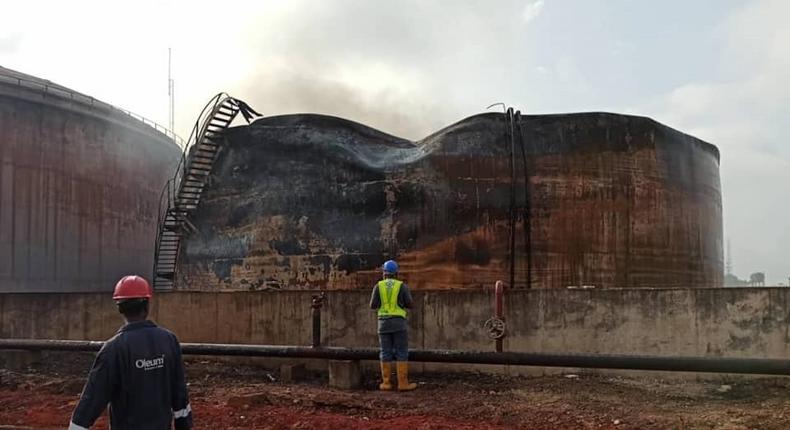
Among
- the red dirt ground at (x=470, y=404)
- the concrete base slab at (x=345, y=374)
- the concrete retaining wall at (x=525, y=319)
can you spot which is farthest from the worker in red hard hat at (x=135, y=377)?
the concrete retaining wall at (x=525, y=319)

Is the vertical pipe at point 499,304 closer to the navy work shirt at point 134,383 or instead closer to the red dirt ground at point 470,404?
the red dirt ground at point 470,404

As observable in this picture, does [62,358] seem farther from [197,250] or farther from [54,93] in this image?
[54,93]

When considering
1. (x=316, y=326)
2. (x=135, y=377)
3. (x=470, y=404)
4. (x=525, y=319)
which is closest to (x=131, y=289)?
(x=135, y=377)

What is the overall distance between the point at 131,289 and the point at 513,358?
5.63 m

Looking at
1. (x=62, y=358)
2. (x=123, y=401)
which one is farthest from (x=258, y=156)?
(x=123, y=401)

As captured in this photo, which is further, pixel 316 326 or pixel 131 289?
pixel 316 326

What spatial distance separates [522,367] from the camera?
32.2 ft

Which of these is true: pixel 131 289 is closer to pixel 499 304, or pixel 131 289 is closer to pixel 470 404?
pixel 470 404

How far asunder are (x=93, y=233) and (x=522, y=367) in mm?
18071

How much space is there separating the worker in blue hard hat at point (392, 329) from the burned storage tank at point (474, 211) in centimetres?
578

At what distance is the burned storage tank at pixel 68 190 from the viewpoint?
2080 centimetres

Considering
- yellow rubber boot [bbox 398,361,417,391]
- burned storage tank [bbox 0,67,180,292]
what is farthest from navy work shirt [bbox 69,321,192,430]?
burned storage tank [bbox 0,67,180,292]

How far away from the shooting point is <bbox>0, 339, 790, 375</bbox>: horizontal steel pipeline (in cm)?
726

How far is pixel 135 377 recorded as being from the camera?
3938 millimetres
